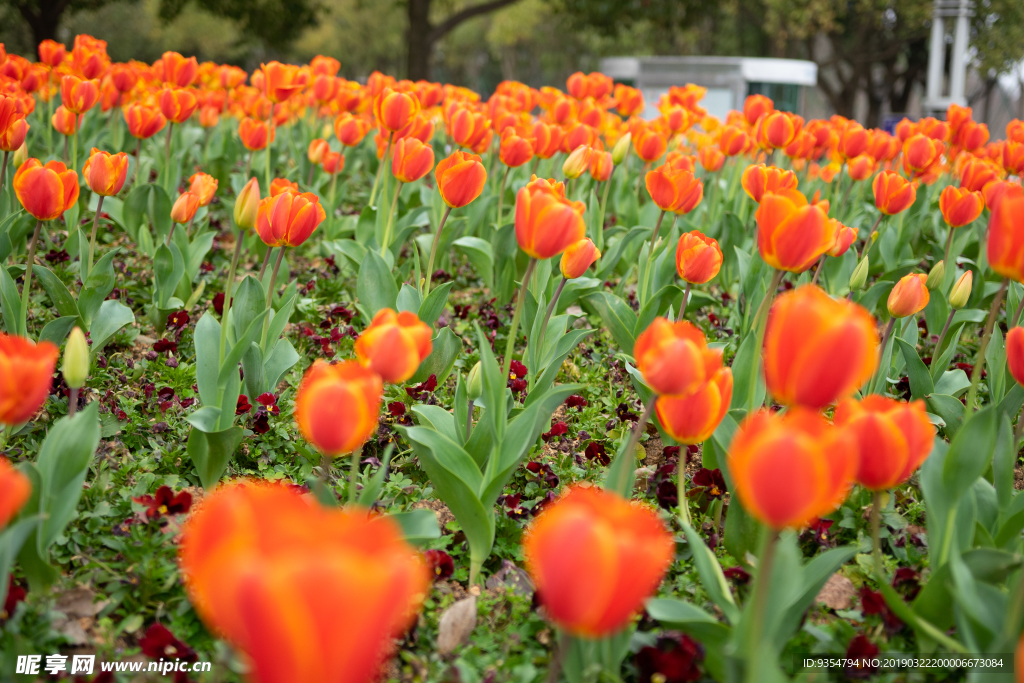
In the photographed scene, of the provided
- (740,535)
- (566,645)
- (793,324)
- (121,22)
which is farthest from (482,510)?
(121,22)

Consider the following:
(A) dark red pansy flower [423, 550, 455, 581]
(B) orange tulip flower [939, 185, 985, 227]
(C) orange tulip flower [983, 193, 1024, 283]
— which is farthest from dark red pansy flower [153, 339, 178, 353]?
(B) orange tulip flower [939, 185, 985, 227]

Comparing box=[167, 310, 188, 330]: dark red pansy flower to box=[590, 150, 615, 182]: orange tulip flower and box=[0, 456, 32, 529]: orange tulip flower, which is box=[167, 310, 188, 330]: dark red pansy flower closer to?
box=[590, 150, 615, 182]: orange tulip flower

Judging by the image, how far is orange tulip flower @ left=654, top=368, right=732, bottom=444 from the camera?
148 cm

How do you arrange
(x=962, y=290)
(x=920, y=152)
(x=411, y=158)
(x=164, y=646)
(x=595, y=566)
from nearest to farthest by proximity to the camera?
(x=595, y=566), (x=164, y=646), (x=962, y=290), (x=411, y=158), (x=920, y=152)

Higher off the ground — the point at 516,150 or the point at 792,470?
the point at 516,150

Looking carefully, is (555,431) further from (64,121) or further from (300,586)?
(64,121)

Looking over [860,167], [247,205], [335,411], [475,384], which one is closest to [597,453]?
[475,384]

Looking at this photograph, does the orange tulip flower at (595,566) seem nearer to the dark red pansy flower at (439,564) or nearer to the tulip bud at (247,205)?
the dark red pansy flower at (439,564)

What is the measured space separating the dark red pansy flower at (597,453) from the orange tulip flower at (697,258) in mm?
582

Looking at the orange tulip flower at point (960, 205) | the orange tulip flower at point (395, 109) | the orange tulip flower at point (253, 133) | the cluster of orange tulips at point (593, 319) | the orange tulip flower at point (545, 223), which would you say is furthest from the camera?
the orange tulip flower at point (253, 133)

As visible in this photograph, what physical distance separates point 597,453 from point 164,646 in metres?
1.33

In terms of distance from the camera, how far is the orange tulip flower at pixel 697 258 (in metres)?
2.20

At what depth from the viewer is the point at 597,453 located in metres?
2.41

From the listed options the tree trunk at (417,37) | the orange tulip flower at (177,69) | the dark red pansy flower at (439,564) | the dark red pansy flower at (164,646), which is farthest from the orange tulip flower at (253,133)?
the tree trunk at (417,37)
